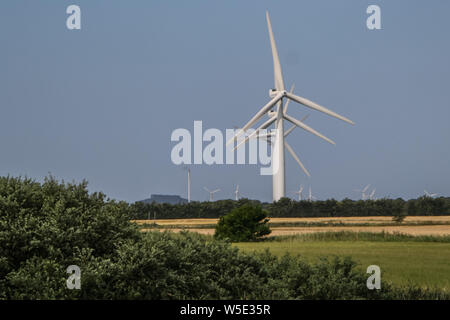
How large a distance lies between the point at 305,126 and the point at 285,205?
983 inches

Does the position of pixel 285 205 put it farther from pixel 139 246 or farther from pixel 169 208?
pixel 139 246

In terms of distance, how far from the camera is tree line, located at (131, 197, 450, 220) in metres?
125

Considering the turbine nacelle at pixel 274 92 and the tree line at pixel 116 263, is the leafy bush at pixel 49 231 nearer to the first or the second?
the tree line at pixel 116 263

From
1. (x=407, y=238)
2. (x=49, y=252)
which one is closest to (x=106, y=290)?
(x=49, y=252)

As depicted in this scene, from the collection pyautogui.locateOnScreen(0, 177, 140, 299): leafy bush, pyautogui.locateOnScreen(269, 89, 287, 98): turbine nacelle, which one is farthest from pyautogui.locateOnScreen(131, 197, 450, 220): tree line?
pyautogui.locateOnScreen(0, 177, 140, 299): leafy bush

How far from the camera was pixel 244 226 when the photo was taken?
190 ft

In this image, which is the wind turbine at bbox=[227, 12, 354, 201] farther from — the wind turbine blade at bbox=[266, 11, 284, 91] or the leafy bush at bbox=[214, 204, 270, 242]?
the leafy bush at bbox=[214, 204, 270, 242]

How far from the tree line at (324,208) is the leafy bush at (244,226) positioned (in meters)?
62.7

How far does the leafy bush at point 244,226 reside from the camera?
5700cm

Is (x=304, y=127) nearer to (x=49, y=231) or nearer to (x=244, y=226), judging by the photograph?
(x=244, y=226)

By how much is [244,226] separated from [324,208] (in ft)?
236

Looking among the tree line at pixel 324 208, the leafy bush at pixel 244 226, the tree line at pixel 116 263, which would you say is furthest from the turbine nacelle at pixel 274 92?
the tree line at pixel 116 263
